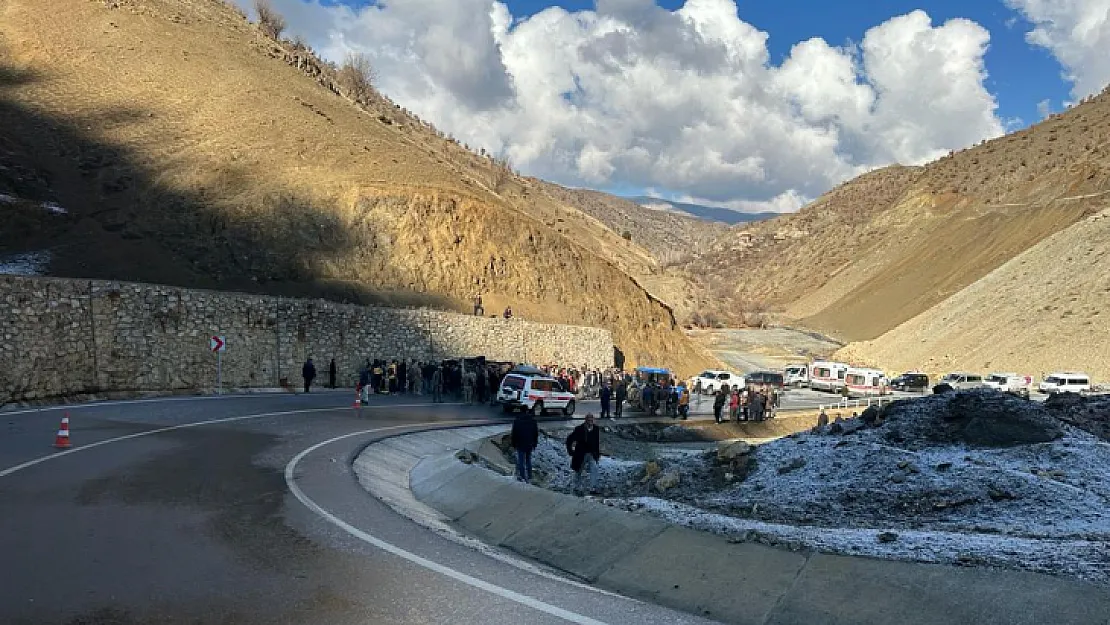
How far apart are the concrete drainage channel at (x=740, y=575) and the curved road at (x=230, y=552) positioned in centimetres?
43

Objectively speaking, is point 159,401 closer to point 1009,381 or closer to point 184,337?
point 184,337

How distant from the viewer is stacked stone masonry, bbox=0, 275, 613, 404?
79.6 ft

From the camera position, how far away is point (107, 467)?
13320mm

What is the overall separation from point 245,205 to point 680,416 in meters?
26.3

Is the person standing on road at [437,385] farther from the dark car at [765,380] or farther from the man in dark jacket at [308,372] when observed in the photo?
the dark car at [765,380]

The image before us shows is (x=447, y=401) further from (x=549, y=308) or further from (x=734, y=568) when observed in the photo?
(x=734, y=568)

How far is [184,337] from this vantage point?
98.8 ft

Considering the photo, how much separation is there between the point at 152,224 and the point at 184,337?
1665cm

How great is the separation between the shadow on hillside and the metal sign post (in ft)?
30.9

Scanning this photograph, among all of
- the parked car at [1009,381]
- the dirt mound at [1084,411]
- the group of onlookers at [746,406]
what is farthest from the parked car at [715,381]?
the dirt mound at [1084,411]

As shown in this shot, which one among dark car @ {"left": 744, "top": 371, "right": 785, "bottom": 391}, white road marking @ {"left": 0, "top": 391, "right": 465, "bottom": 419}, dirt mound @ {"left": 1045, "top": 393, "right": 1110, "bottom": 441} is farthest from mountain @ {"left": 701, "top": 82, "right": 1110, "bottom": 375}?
white road marking @ {"left": 0, "top": 391, "right": 465, "bottom": 419}

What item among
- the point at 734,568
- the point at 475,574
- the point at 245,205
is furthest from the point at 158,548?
the point at 245,205

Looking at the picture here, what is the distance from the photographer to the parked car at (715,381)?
47531 millimetres

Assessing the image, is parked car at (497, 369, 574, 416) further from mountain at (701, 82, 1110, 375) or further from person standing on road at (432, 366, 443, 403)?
mountain at (701, 82, 1110, 375)
